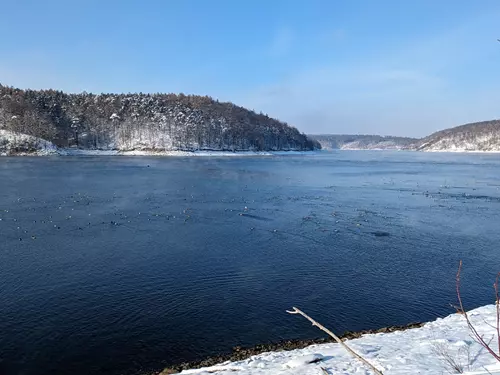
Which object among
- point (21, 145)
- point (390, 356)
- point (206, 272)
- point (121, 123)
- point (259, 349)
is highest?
point (121, 123)

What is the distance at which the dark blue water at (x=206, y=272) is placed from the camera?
11.9 m

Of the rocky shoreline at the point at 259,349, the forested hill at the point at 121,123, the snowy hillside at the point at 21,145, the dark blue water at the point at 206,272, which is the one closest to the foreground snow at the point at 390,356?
the rocky shoreline at the point at 259,349

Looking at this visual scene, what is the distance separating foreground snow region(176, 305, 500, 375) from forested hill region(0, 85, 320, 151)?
127712 mm

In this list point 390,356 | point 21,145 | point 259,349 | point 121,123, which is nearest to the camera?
point 390,356

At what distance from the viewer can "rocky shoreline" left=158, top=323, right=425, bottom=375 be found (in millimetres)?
10250

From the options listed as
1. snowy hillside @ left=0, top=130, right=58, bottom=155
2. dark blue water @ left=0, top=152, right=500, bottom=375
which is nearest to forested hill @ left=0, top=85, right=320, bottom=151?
snowy hillside @ left=0, top=130, right=58, bottom=155

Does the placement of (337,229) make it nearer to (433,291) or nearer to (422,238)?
(422,238)

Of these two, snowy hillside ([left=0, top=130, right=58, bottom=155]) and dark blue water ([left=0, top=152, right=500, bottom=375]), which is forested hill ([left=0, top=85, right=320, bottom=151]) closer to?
snowy hillside ([left=0, top=130, right=58, bottom=155])

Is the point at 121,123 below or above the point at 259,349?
above

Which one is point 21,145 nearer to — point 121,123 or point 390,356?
point 121,123

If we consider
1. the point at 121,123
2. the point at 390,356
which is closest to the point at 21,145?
the point at 121,123

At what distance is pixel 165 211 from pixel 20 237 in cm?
1067

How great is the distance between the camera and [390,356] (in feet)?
31.1

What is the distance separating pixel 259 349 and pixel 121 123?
504 ft
